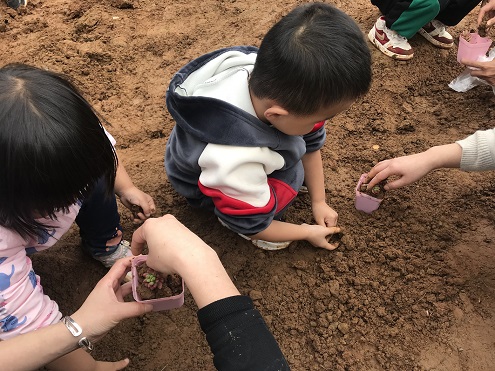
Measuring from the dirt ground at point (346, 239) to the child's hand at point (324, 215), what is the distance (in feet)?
0.22

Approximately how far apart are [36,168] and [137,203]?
74 centimetres

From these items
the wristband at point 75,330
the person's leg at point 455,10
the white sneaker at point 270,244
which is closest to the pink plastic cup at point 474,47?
the person's leg at point 455,10

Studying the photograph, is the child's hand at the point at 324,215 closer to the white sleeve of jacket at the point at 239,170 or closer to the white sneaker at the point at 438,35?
the white sleeve of jacket at the point at 239,170

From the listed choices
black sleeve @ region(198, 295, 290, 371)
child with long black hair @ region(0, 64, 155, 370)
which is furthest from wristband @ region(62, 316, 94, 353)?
black sleeve @ region(198, 295, 290, 371)

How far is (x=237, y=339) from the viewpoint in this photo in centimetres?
103

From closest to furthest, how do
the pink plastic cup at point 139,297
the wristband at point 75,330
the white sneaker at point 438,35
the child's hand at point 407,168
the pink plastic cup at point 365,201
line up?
the wristband at point 75,330, the pink plastic cup at point 139,297, the child's hand at point 407,168, the pink plastic cup at point 365,201, the white sneaker at point 438,35

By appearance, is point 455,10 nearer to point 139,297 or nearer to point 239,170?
point 239,170

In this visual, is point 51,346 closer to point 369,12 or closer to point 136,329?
point 136,329

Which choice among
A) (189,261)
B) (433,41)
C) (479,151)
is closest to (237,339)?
(189,261)

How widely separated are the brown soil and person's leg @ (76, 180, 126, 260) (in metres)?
0.38

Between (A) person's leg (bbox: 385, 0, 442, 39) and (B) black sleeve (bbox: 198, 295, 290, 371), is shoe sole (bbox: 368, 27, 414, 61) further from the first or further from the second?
(B) black sleeve (bbox: 198, 295, 290, 371)

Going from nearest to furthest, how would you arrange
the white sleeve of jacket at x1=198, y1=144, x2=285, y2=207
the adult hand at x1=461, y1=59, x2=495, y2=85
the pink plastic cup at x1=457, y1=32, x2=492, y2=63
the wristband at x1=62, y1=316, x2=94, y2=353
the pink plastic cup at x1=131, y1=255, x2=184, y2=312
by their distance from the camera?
the wristband at x1=62, y1=316, x2=94, y2=353, the pink plastic cup at x1=131, y1=255, x2=184, y2=312, the white sleeve of jacket at x1=198, y1=144, x2=285, y2=207, the adult hand at x1=461, y1=59, x2=495, y2=85, the pink plastic cup at x1=457, y1=32, x2=492, y2=63

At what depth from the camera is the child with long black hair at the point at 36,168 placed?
1.03 meters

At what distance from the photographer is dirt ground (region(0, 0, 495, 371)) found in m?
1.63
